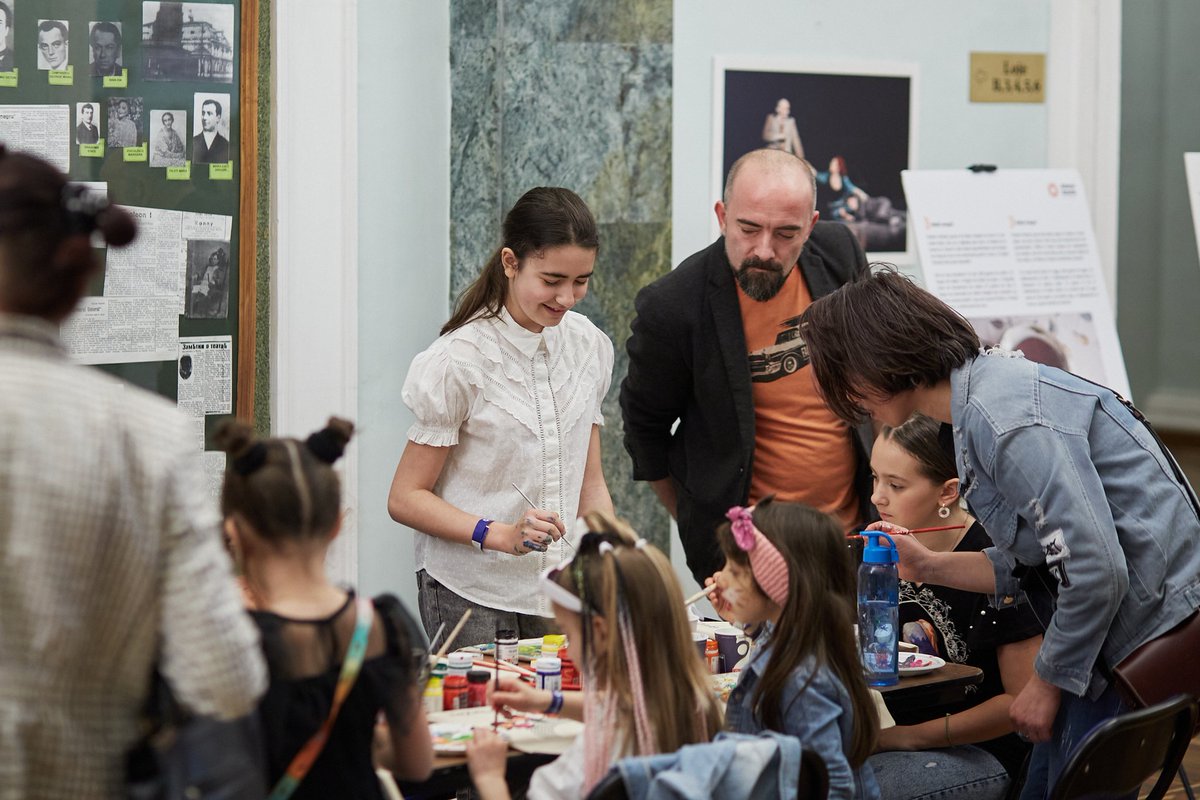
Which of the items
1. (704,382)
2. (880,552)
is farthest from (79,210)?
(704,382)

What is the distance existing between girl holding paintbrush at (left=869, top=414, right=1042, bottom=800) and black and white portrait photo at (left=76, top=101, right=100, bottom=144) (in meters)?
2.30

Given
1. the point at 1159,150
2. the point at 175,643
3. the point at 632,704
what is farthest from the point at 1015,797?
the point at 1159,150

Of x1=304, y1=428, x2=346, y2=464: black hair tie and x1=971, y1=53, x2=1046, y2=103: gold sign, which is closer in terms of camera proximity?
x1=304, y1=428, x2=346, y2=464: black hair tie

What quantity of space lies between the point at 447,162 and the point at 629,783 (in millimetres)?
2864

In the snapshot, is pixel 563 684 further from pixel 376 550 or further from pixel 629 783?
pixel 376 550

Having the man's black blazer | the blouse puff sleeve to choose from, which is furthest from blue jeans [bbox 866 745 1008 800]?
the blouse puff sleeve

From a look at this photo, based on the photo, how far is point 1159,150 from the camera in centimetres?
605

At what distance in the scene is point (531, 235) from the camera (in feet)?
9.93

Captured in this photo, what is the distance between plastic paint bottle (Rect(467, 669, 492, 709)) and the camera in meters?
2.60

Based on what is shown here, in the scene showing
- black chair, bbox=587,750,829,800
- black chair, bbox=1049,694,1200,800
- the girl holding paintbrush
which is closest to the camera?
black chair, bbox=587,750,829,800

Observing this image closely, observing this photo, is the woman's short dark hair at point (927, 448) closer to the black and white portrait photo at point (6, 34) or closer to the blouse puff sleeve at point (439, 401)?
the blouse puff sleeve at point (439, 401)

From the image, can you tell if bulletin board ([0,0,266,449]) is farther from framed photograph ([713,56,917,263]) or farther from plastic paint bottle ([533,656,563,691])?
plastic paint bottle ([533,656,563,691])

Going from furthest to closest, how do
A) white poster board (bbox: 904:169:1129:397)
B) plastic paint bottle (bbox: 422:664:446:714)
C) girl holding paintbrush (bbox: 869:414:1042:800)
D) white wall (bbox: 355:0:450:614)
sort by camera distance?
white poster board (bbox: 904:169:1129:397) → white wall (bbox: 355:0:450:614) → girl holding paintbrush (bbox: 869:414:1042:800) → plastic paint bottle (bbox: 422:664:446:714)

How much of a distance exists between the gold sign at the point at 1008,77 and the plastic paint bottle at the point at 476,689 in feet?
11.5
